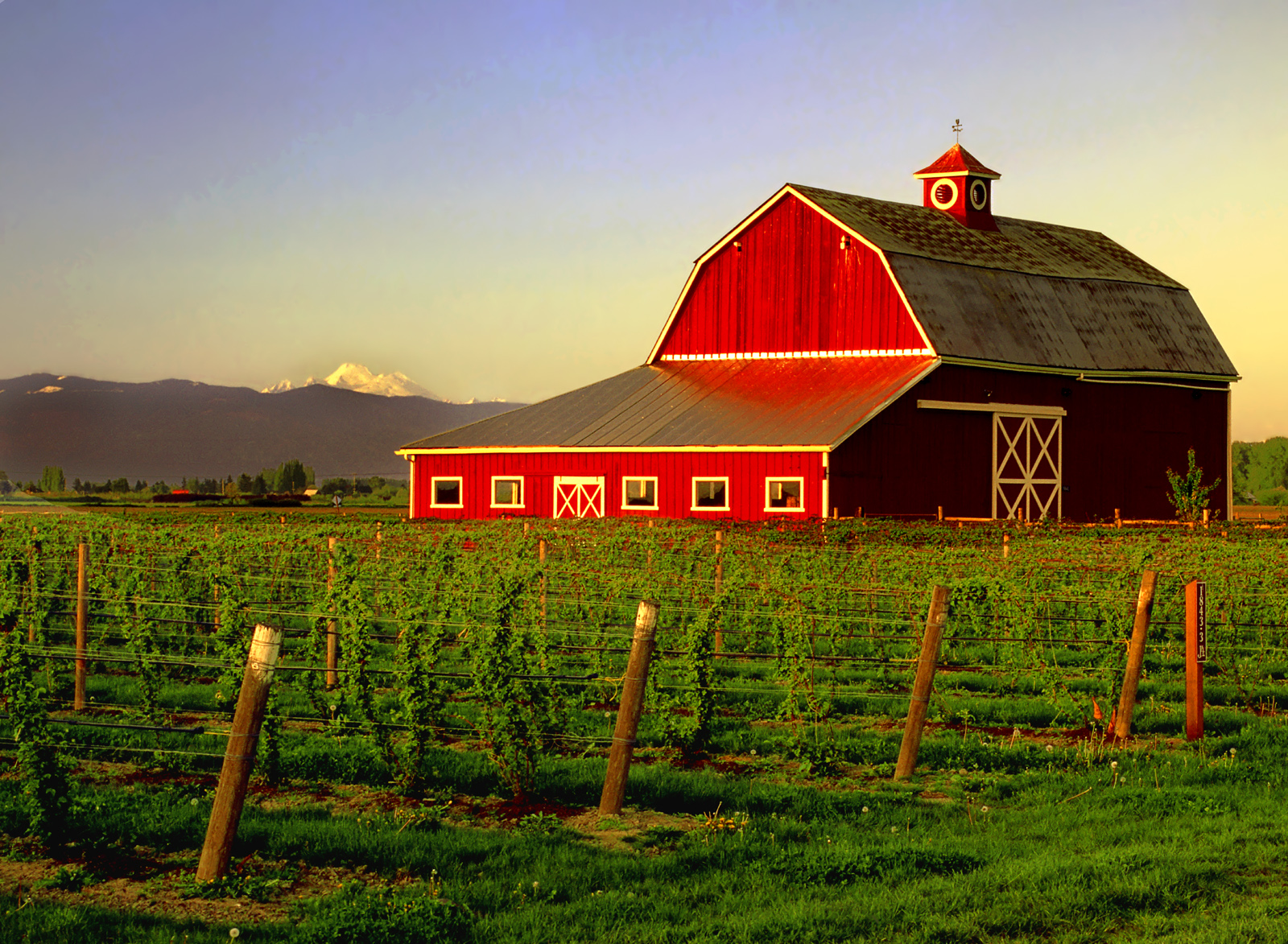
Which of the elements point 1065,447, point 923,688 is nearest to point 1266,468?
point 1065,447

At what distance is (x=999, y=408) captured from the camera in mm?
39625

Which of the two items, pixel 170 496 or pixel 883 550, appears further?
pixel 170 496

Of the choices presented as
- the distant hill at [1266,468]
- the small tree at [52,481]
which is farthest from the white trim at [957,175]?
the small tree at [52,481]

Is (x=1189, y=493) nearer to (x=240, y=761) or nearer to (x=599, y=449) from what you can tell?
(x=599, y=449)

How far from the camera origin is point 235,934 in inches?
260

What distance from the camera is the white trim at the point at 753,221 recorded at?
131 feet

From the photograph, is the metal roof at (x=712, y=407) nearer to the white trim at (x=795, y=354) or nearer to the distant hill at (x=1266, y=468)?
the white trim at (x=795, y=354)

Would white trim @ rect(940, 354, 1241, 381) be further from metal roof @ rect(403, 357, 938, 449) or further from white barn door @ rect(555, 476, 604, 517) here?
white barn door @ rect(555, 476, 604, 517)

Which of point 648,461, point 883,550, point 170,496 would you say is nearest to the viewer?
point 883,550

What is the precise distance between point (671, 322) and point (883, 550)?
23.6m

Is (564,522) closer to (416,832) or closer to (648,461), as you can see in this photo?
(648,461)

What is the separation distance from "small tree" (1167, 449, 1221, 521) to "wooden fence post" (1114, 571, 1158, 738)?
32755 mm

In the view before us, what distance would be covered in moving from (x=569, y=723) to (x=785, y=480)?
23.7m

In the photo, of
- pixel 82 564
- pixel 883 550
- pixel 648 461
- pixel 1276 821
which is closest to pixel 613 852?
pixel 1276 821
